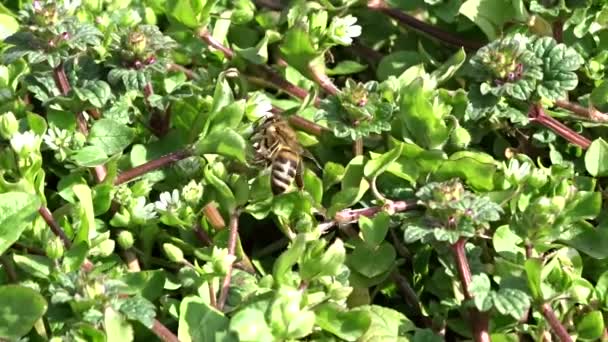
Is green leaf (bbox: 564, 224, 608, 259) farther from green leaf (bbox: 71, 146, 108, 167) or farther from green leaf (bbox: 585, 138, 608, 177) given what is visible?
green leaf (bbox: 71, 146, 108, 167)

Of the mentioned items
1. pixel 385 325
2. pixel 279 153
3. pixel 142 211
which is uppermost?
pixel 279 153

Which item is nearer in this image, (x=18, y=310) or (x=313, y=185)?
(x=18, y=310)

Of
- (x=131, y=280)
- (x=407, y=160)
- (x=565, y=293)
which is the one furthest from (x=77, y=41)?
(x=565, y=293)

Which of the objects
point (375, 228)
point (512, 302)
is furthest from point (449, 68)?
point (512, 302)

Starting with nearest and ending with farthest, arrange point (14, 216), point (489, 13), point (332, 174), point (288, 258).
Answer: point (288, 258) → point (14, 216) → point (332, 174) → point (489, 13)

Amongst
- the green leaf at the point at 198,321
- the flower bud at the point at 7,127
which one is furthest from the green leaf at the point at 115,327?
the flower bud at the point at 7,127

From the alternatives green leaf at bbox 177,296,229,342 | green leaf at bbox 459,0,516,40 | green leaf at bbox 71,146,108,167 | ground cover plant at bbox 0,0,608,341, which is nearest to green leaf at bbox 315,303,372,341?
ground cover plant at bbox 0,0,608,341

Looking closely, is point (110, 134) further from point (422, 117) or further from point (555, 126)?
point (555, 126)

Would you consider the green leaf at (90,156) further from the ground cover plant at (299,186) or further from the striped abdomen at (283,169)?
the striped abdomen at (283,169)
